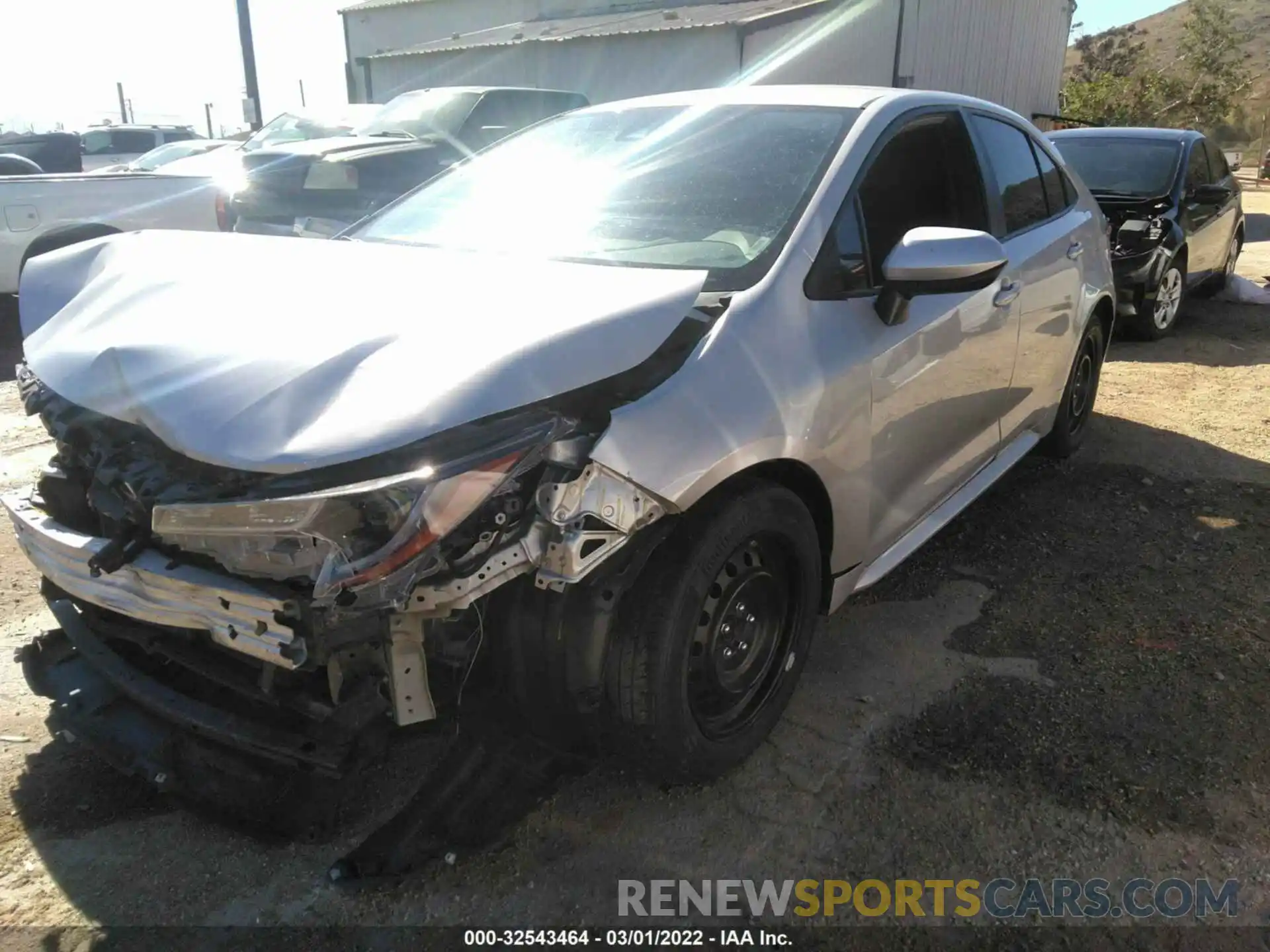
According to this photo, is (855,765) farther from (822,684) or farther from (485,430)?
(485,430)

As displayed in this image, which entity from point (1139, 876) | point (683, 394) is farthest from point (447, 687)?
point (1139, 876)

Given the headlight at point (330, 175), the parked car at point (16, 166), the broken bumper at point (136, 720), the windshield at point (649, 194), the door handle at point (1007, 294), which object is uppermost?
the windshield at point (649, 194)

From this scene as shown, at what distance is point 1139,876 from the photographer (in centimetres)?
236

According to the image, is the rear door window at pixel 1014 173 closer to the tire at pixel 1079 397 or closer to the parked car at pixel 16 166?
the tire at pixel 1079 397

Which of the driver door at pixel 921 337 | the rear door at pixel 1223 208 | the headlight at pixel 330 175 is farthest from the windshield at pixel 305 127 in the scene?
the driver door at pixel 921 337

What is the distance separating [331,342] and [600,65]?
18689 millimetres

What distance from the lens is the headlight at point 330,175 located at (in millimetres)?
7922

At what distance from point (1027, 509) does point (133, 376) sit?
149 inches

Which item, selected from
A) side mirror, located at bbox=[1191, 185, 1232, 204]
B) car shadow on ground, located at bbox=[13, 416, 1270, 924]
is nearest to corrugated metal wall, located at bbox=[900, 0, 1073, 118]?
side mirror, located at bbox=[1191, 185, 1232, 204]

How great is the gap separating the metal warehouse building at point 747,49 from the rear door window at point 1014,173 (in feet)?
44.0

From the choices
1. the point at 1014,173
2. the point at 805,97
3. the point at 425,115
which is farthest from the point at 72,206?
the point at 1014,173

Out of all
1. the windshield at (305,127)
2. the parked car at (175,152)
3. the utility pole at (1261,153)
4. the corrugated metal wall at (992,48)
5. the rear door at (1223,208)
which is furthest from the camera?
the utility pole at (1261,153)

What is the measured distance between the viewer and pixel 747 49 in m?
16.8

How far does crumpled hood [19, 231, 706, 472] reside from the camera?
6.38 feet
